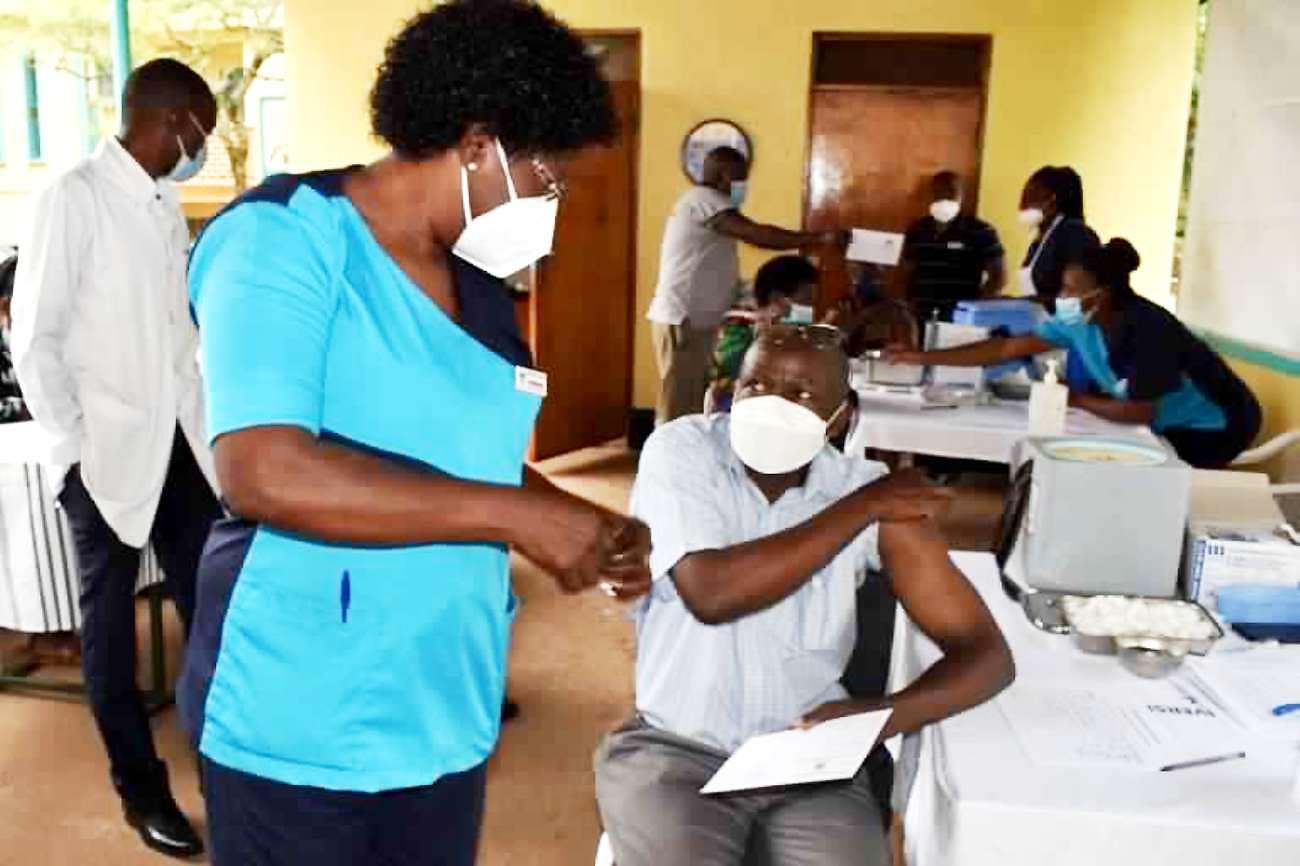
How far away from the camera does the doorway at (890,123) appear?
20.7ft

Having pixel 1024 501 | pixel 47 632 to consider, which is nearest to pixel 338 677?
pixel 1024 501

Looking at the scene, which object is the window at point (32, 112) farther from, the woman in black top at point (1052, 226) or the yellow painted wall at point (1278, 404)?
the yellow painted wall at point (1278, 404)

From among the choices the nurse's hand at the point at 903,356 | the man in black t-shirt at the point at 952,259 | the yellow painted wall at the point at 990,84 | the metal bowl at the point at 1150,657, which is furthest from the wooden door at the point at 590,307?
the metal bowl at the point at 1150,657

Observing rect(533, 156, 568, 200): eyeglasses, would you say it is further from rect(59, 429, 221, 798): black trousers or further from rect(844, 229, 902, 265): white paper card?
rect(844, 229, 902, 265): white paper card

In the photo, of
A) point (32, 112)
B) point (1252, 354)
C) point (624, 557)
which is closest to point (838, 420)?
point (624, 557)

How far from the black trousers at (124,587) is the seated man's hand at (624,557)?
1644 millimetres

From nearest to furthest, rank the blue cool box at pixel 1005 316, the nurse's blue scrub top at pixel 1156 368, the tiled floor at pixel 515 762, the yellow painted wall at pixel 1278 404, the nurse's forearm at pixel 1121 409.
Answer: the tiled floor at pixel 515 762 < the nurse's forearm at pixel 1121 409 < the nurse's blue scrub top at pixel 1156 368 < the yellow painted wall at pixel 1278 404 < the blue cool box at pixel 1005 316

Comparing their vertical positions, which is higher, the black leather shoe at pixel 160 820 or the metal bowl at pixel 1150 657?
the metal bowl at pixel 1150 657

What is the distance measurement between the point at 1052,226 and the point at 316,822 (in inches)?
176

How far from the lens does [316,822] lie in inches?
44.7

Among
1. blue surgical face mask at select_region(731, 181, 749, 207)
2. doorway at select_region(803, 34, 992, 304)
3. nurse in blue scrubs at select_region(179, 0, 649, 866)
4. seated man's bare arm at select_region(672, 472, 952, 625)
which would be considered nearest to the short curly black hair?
nurse in blue scrubs at select_region(179, 0, 649, 866)

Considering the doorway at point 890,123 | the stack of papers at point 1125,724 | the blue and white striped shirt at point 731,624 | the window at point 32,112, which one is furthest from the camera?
the window at point 32,112

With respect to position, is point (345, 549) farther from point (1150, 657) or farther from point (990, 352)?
point (990, 352)

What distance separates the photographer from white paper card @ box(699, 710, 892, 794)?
139 centimetres
